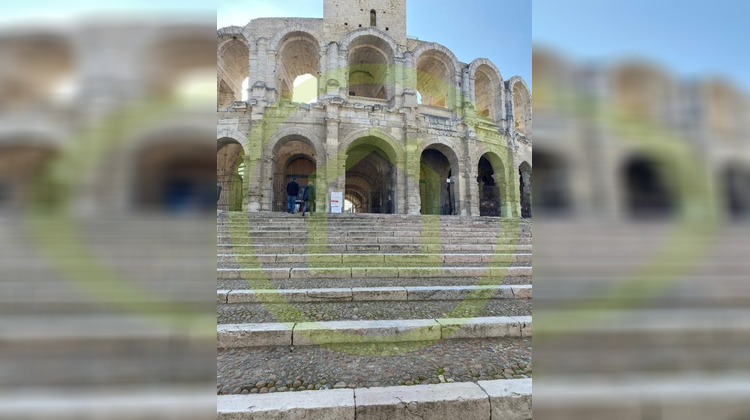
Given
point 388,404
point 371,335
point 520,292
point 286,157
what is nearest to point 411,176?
point 286,157

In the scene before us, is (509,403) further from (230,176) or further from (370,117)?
(230,176)

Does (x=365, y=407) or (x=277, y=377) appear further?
(x=277, y=377)

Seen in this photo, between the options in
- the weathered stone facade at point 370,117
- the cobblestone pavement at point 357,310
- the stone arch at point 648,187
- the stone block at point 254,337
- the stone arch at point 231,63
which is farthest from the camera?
the stone arch at point 231,63

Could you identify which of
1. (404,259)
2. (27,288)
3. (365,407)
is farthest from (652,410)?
(404,259)

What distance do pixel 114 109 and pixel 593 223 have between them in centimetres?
90

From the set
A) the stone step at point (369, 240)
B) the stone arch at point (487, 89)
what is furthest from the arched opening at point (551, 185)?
the stone arch at point (487, 89)

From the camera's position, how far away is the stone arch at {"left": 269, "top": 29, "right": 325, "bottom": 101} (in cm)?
1584

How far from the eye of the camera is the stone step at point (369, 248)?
287 inches

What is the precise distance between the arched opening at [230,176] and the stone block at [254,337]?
47.0 ft

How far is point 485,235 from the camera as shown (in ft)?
31.5

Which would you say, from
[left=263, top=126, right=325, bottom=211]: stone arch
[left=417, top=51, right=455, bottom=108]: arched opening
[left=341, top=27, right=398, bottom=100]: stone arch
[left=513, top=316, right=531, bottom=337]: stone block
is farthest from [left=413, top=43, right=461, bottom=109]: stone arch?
[left=513, top=316, right=531, bottom=337]: stone block

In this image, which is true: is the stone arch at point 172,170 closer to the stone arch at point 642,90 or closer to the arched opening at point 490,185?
the stone arch at point 642,90

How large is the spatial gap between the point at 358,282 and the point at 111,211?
16.1 feet

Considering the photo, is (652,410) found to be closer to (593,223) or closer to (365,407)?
(593,223)
